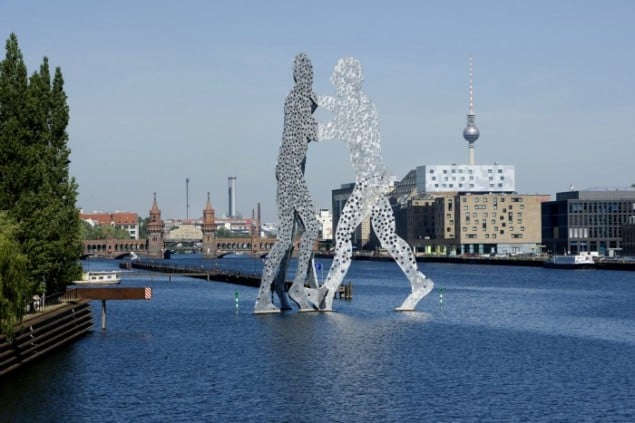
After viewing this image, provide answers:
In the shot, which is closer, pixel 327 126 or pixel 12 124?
pixel 12 124

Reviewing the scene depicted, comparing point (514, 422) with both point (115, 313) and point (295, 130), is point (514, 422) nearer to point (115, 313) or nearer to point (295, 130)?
point (295, 130)

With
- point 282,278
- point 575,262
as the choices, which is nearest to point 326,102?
point 282,278

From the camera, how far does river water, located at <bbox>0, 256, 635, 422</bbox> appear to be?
41062 mm

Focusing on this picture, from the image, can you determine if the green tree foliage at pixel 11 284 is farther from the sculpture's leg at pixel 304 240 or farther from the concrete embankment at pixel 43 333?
the sculpture's leg at pixel 304 240

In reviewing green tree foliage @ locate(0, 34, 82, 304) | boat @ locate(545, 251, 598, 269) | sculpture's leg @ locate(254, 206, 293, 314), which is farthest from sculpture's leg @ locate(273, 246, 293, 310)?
boat @ locate(545, 251, 598, 269)

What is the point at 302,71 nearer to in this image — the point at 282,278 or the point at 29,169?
the point at 282,278

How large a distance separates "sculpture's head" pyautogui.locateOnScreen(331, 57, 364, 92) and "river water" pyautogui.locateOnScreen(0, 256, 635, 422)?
553 inches

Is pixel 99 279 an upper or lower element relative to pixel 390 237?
lower

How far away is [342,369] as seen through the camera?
50906 mm

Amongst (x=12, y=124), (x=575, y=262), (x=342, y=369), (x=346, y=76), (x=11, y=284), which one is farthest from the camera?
(x=575, y=262)

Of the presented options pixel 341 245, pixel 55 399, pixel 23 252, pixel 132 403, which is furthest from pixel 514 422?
pixel 341 245

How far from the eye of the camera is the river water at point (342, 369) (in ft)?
135

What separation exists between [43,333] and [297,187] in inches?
946

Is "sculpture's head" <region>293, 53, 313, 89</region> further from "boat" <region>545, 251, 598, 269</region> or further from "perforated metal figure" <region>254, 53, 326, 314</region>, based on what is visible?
"boat" <region>545, 251, 598, 269</region>
